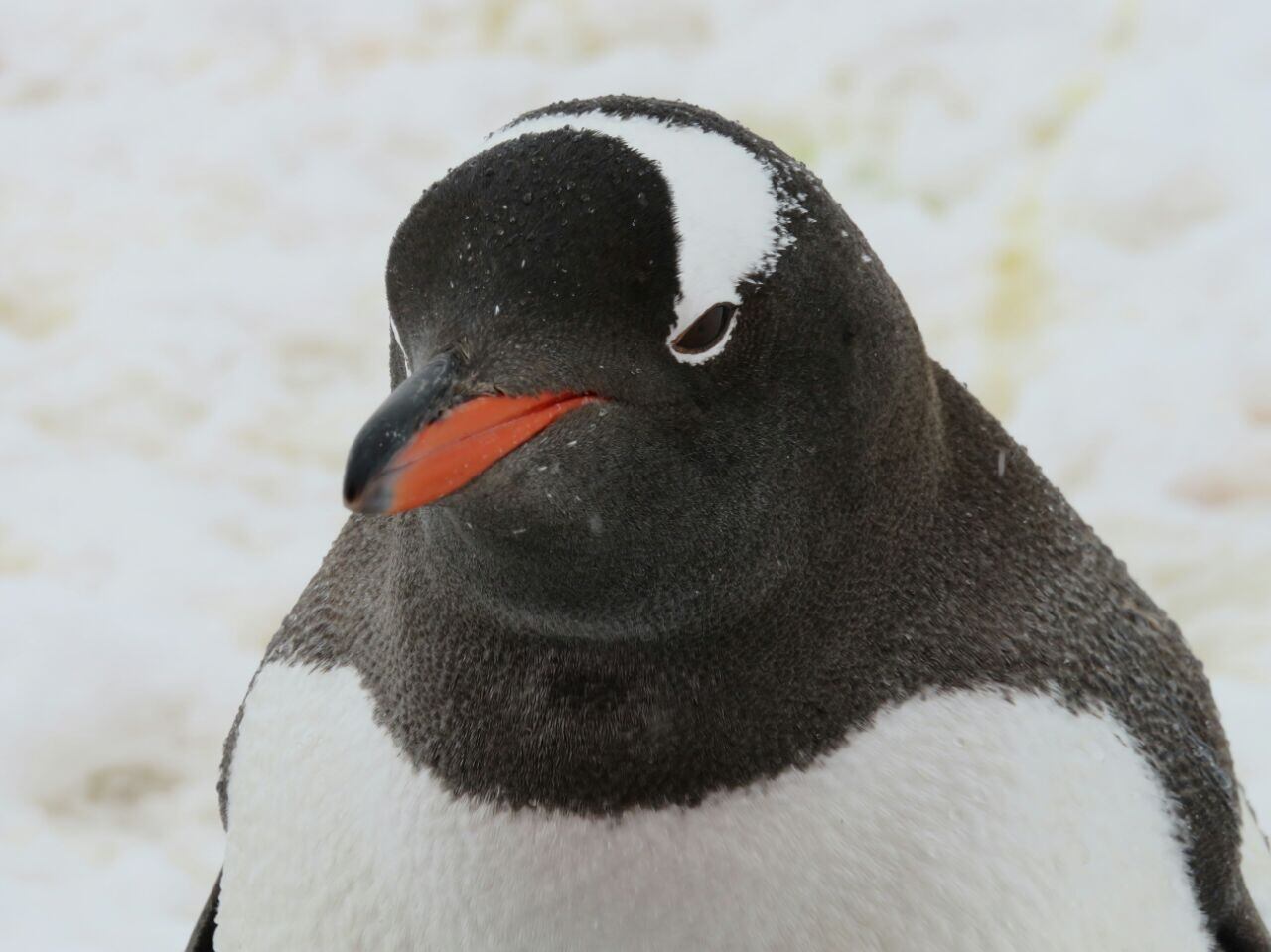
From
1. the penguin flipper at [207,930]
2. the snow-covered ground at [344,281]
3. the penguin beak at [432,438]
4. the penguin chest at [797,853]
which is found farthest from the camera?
the snow-covered ground at [344,281]

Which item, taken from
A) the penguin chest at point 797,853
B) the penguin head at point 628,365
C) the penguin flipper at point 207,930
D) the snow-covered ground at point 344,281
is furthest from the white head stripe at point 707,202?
the snow-covered ground at point 344,281

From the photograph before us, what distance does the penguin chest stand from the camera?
114 centimetres

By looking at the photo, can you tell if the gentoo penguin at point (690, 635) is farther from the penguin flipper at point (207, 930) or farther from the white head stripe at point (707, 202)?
the penguin flipper at point (207, 930)

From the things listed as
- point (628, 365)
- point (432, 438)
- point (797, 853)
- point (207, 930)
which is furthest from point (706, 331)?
point (207, 930)

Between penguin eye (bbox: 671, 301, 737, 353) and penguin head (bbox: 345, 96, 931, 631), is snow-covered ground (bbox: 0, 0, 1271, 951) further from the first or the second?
penguin eye (bbox: 671, 301, 737, 353)

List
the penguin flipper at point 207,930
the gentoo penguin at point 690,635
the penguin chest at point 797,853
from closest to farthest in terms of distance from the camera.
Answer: the gentoo penguin at point 690,635
the penguin chest at point 797,853
the penguin flipper at point 207,930

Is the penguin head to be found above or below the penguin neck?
above

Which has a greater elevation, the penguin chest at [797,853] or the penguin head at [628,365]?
the penguin head at [628,365]

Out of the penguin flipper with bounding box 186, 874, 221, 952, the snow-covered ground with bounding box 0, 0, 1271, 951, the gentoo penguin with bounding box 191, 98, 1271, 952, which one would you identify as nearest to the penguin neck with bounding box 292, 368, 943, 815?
the gentoo penguin with bounding box 191, 98, 1271, 952

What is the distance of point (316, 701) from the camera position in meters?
1.29

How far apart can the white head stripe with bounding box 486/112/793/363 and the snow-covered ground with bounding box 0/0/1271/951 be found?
146cm

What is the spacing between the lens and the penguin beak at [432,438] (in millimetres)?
898

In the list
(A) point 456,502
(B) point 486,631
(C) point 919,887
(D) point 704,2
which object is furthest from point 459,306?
(D) point 704,2

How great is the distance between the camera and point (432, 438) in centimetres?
93
